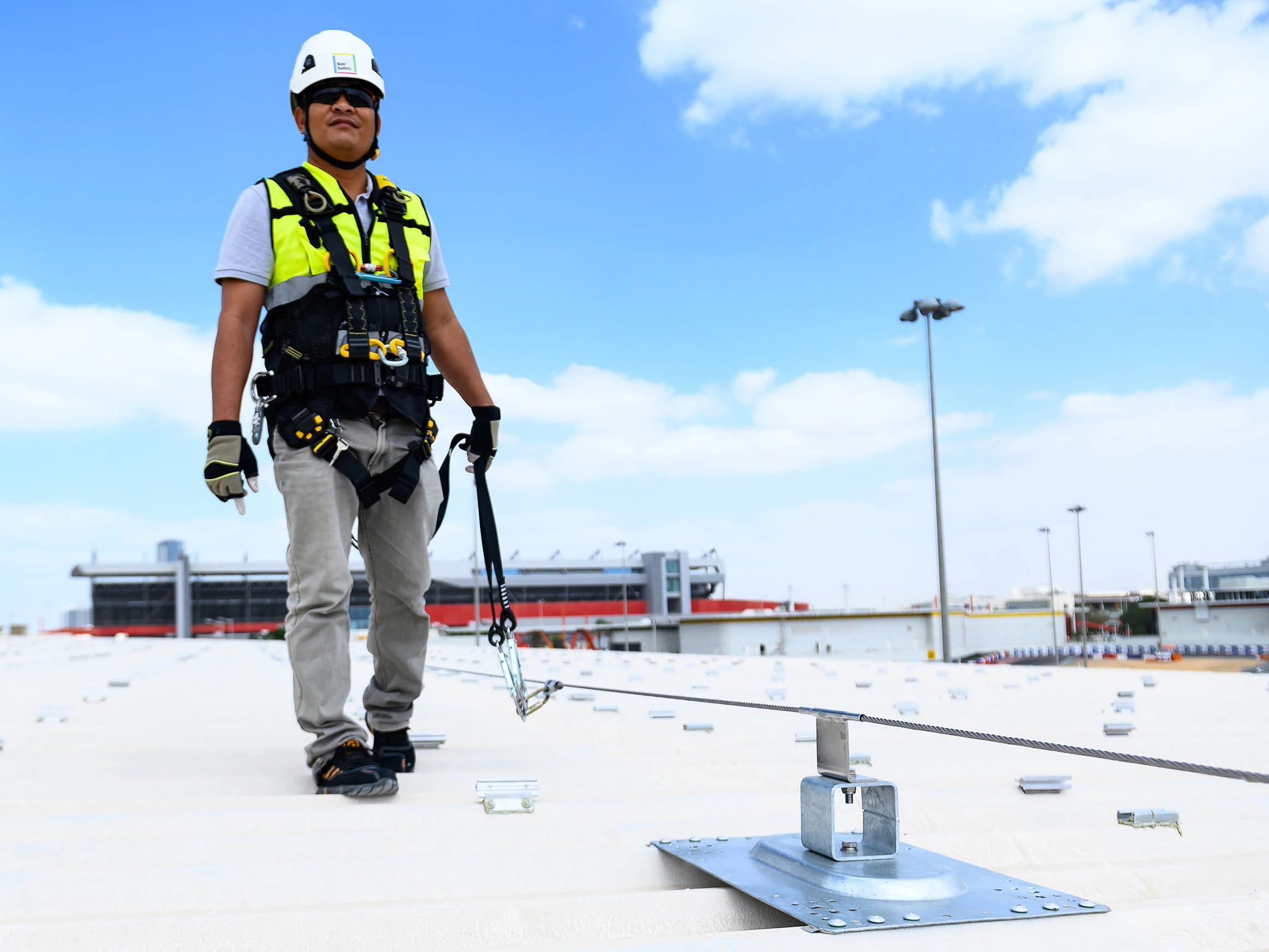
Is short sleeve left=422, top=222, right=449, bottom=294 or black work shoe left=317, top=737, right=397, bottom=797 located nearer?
black work shoe left=317, top=737, right=397, bottom=797

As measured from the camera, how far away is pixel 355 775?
2.43 metres

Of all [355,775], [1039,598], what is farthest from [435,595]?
[355,775]

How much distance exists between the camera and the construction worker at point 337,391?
276 centimetres

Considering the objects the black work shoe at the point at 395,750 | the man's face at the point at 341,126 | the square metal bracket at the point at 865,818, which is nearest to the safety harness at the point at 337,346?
the man's face at the point at 341,126

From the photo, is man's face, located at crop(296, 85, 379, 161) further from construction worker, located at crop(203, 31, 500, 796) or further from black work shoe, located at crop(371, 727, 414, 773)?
black work shoe, located at crop(371, 727, 414, 773)

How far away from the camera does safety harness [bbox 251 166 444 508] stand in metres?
2.81

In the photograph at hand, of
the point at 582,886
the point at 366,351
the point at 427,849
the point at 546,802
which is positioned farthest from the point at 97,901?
the point at 366,351

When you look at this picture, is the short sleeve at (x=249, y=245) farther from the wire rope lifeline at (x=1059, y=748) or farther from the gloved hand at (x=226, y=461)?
the wire rope lifeline at (x=1059, y=748)

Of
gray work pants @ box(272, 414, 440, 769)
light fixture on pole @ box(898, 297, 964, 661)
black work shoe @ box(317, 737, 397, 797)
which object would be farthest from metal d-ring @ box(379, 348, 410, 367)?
light fixture on pole @ box(898, 297, 964, 661)

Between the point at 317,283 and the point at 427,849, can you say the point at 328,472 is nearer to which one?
the point at 317,283

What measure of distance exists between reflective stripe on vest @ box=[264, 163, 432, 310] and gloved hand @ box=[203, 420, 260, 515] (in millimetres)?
401

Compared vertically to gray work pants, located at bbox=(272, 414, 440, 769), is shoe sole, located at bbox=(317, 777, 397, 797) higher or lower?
lower

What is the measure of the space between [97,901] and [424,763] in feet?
4.69

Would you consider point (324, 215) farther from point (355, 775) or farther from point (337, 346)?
point (355, 775)
